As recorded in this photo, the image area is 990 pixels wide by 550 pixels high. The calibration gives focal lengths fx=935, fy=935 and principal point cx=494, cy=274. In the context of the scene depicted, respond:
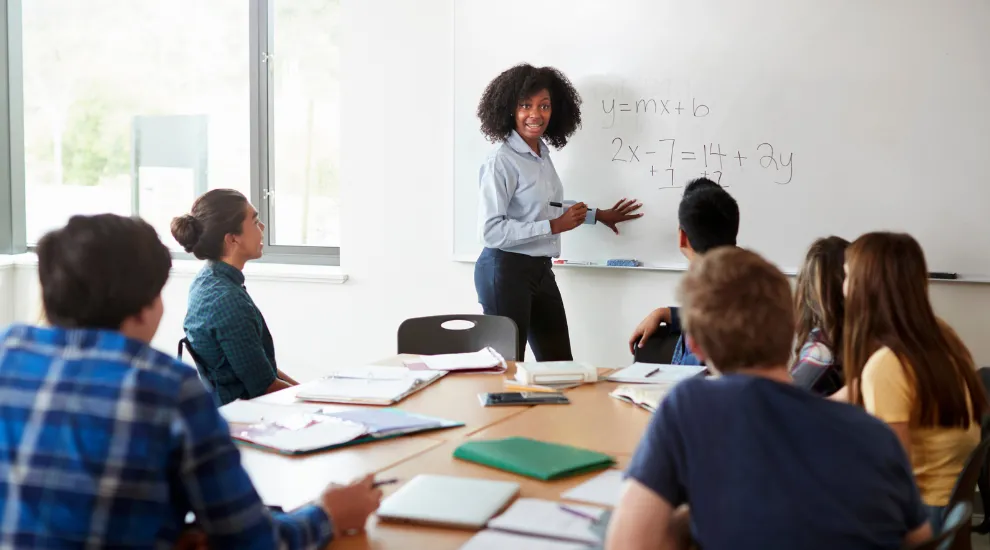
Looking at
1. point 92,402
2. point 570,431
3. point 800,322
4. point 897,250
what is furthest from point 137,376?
point 800,322

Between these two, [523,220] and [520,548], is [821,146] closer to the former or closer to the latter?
[523,220]

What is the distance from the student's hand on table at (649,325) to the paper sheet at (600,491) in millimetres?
1482

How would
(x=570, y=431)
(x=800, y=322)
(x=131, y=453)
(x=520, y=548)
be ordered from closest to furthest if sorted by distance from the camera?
(x=131, y=453)
(x=520, y=548)
(x=570, y=431)
(x=800, y=322)

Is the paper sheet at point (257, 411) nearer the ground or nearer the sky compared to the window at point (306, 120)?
nearer the ground

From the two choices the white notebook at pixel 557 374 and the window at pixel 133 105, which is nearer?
the white notebook at pixel 557 374

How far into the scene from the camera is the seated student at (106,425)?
1.19 metres

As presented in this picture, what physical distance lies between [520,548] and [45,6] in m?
4.86

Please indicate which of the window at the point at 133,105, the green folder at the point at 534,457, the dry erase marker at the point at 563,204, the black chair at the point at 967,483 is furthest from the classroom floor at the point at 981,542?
the window at the point at 133,105

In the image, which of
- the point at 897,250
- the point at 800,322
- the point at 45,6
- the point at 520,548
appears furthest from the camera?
the point at 45,6

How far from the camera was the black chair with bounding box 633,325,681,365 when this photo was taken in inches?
127

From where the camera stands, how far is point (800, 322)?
2.48 metres

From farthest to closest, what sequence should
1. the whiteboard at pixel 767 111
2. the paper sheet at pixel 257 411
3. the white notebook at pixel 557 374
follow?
the whiteboard at pixel 767 111
the white notebook at pixel 557 374
the paper sheet at pixel 257 411

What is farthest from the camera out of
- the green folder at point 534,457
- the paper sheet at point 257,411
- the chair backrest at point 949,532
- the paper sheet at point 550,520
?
the paper sheet at point 257,411

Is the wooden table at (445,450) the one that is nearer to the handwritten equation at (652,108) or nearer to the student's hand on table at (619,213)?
the student's hand on table at (619,213)
